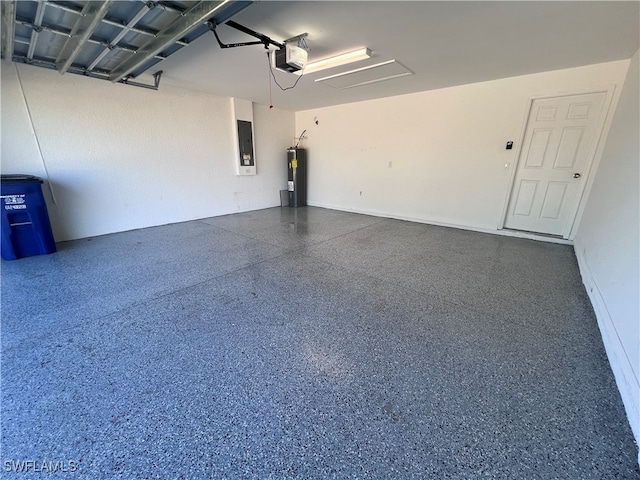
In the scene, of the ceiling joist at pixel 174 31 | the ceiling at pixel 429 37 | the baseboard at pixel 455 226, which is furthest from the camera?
the baseboard at pixel 455 226

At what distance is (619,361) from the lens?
1.49 meters

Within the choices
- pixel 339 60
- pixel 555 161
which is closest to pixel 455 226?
pixel 555 161

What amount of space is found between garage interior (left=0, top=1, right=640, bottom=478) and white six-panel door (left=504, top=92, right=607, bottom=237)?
0.09ft

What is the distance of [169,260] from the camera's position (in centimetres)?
322

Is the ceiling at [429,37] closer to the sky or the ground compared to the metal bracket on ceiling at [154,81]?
closer to the sky

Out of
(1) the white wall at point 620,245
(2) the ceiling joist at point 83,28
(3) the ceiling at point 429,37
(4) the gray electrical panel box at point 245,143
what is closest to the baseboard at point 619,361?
(1) the white wall at point 620,245

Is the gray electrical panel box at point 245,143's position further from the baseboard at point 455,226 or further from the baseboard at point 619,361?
the baseboard at point 619,361

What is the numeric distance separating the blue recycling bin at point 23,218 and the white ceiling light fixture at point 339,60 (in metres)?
3.82

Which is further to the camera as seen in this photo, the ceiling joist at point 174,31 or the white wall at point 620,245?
the ceiling joist at point 174,31

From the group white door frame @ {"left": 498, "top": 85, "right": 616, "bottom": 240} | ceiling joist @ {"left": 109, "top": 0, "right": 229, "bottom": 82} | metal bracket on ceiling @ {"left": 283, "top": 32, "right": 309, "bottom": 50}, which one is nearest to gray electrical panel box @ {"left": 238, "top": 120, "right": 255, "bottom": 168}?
ceiling joist @ {"left": 109, "top": 0, "right": 229, "bottom": 82}

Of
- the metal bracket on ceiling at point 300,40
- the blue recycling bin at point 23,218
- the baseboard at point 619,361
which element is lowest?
the baseboard at point 619,361

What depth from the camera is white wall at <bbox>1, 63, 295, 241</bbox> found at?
11.2 ft

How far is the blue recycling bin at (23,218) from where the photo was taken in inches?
118

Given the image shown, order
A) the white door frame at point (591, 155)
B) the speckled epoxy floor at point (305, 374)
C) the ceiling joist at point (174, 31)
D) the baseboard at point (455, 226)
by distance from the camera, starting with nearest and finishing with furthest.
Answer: the speckled epoxy floor at point (305, 374)
the ceiling joist at point (174, 31)
the white door frame at point (591, 155)
the baseboard at point (455, 226)
